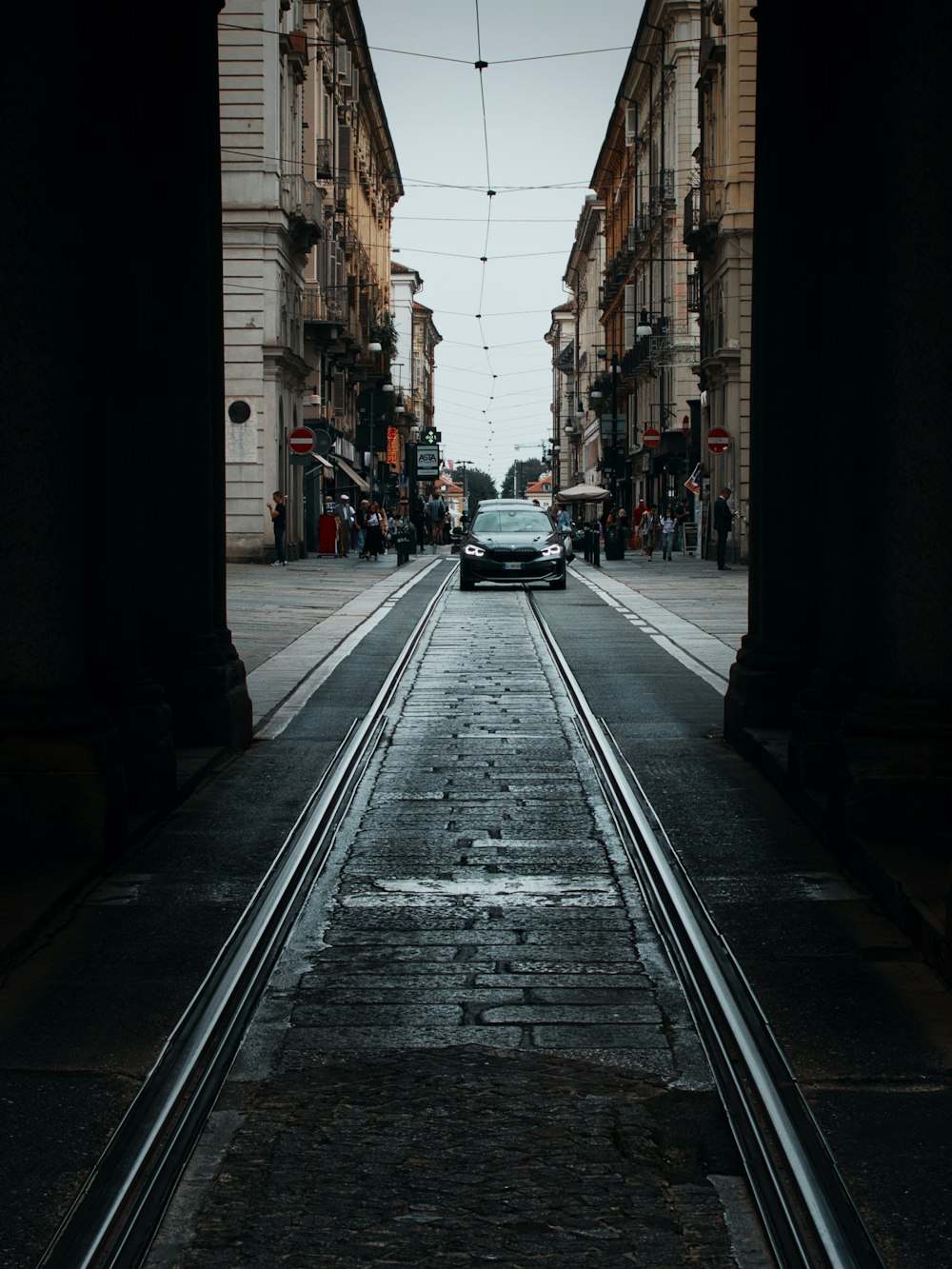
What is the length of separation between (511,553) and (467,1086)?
2760 centimetres

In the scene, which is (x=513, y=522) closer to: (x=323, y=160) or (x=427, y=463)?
(x=323, y=160)

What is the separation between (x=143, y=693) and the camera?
9305mm

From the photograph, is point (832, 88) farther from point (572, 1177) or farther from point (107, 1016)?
point (572, 1177)

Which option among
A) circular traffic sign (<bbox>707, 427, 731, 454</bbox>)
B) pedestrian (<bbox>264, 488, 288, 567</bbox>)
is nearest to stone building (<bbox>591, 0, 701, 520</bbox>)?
circular traffic sign (<bbox>707, 427, 731, 454</bbox>)

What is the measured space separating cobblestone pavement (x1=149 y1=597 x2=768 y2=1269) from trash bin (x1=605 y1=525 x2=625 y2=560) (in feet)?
128

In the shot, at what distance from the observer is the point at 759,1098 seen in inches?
185

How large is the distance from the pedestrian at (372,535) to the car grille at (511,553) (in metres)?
15.9

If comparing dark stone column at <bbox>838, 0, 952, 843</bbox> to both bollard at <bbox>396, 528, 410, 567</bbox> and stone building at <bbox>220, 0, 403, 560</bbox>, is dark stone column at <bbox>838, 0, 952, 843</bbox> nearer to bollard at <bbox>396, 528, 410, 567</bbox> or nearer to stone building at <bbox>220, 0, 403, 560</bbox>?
stone building at <bbox>220, 0, 403, 560</bbox>

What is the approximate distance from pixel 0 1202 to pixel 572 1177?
3.88 ft

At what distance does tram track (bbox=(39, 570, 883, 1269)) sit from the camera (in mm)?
3814

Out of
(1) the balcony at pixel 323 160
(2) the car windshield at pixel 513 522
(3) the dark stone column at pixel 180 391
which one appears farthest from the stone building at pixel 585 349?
(3) the dark stone column at pixel 180 391

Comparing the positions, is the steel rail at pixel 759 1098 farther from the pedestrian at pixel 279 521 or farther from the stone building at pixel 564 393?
the stone building at pixel 564 393

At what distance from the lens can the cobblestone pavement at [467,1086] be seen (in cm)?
383

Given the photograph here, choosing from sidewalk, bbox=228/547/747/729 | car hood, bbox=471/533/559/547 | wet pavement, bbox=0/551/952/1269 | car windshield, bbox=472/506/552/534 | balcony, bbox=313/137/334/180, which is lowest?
sidewalk, bbox=228/547/747/729
